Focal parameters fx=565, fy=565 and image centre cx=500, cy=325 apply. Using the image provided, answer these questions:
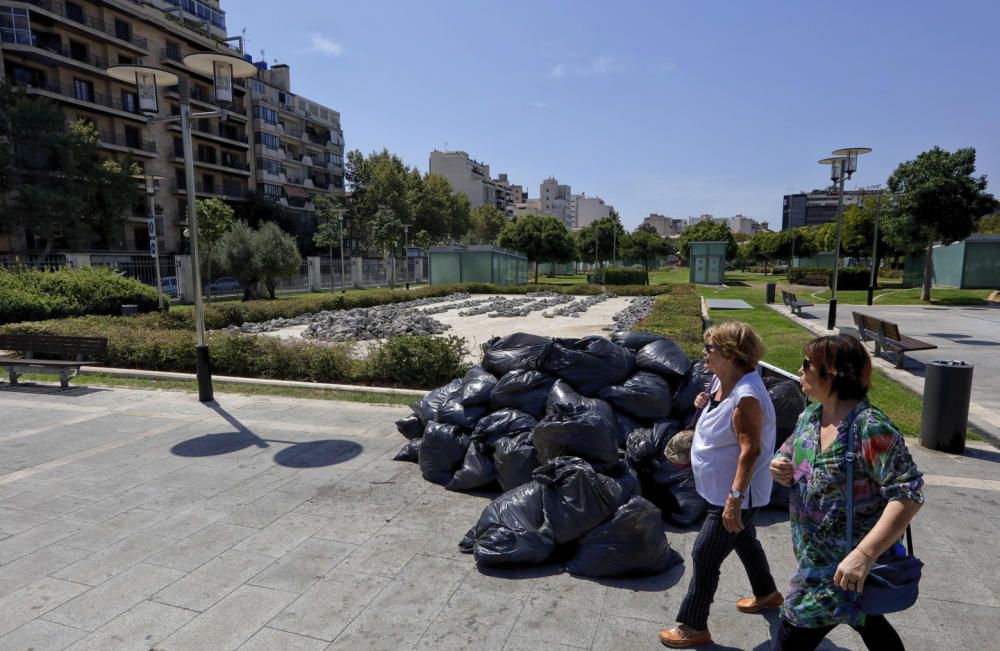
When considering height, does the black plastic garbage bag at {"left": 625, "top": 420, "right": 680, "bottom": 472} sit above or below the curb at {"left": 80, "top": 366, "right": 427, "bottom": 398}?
above

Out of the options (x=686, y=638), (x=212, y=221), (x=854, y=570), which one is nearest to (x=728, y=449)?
(x=854, y=570)

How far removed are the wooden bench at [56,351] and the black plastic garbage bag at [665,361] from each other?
8540 mm

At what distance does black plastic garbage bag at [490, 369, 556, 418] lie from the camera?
4.91 metres

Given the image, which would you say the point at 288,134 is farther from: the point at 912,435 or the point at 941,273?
the point at 912,435

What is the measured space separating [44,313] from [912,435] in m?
18.4

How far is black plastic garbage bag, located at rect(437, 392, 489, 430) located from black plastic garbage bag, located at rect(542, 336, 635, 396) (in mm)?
736

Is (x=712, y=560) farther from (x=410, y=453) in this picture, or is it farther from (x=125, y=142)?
(x=125, y=142)

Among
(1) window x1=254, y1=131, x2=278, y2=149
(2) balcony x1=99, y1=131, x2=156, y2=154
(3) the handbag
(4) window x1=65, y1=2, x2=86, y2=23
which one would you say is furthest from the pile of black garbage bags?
(1) window x1=254, y1=131, x2=278, y2=149

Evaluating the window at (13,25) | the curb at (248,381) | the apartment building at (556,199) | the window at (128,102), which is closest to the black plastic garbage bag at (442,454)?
the curb at (248,381)

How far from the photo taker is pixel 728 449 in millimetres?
2551

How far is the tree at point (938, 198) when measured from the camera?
870 inches

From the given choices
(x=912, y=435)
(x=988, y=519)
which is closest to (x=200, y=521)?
(x=988, y=519)

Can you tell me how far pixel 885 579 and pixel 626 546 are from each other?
1648 mm

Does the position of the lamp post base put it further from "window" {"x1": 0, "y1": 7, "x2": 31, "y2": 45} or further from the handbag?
"window" {"x1": 0, "y1": 7, "x2": 31, "y2": 45}
